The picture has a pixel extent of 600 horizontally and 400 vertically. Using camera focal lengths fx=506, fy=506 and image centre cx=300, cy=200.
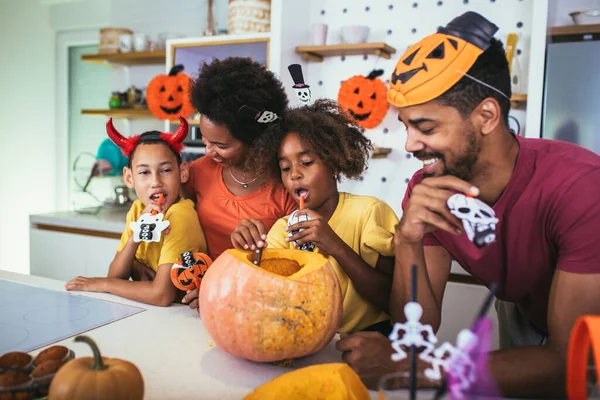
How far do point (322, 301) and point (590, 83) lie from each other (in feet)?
5.81

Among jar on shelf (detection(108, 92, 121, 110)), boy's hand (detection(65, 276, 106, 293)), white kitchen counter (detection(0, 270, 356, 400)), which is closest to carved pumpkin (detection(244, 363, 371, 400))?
white kitchen counter (detection(0, 270, 356, 400))

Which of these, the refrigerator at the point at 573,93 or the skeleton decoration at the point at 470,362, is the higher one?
the refrigerator at the point at 573,93

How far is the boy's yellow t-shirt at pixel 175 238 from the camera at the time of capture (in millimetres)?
1344

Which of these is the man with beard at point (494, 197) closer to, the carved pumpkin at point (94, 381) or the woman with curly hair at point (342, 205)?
the woman with curly hair at point (342, 205)

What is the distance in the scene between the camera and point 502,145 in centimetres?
102

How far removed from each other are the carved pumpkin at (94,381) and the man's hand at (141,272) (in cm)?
82

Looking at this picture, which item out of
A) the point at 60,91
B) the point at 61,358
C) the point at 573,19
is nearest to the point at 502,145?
the point at 61,358

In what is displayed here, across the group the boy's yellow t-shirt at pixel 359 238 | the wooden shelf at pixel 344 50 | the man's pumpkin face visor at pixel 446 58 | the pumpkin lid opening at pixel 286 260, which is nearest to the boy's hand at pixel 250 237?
the pumpkin lid opening at pixel 286 260

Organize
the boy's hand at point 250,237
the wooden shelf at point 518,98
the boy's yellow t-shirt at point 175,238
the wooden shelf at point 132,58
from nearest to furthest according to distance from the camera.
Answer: the boy's hand at point 250,237 < the boy's yellow t-shirt at point 175,238 < the wooden shelf at point 518,98 < the wooden shelf at point 132,58

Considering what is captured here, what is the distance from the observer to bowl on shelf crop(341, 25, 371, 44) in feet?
8.57

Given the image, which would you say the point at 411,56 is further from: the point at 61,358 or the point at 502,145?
the point at 61,358

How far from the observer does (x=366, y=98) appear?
101 inches

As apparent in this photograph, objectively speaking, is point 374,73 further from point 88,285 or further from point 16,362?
point 16,362

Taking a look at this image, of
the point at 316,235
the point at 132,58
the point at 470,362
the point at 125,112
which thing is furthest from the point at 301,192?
the point at 132,58
